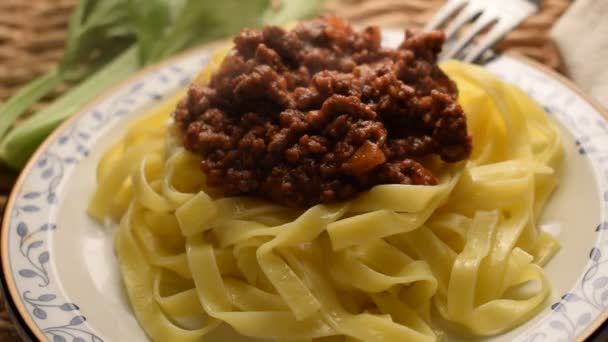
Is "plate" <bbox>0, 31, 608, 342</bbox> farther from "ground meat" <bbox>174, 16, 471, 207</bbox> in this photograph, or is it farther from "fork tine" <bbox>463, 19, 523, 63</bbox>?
"ground meat" <bbox>174, 16, 471, 207</bbox>

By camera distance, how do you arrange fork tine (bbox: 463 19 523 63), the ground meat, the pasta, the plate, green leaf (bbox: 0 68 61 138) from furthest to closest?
green leaf (bbox: 0 68 61 138) → fork tine (bbox: 463 19 523 63) → the ground meat → the pasta → the plate

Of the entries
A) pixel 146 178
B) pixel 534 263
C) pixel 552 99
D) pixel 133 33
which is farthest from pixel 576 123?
pixel 133 33

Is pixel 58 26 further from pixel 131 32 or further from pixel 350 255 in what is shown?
pixel 350 255

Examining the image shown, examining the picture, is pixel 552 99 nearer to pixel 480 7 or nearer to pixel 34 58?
pixel 480 7

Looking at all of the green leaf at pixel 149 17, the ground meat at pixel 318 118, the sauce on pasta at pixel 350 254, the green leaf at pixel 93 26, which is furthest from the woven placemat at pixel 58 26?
the ground meat at pixel 318 118

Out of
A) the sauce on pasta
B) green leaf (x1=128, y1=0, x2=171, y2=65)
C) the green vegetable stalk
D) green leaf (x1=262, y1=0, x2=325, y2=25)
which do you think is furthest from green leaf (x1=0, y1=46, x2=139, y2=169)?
green leaf (x1=262, y1=0, x2=325, y2=25)

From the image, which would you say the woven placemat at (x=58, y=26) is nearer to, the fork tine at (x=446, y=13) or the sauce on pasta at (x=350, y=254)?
the fork tine at (x=446, y=13)

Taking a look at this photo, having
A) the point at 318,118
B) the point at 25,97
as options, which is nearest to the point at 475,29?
the point at 318,118
